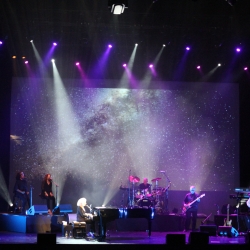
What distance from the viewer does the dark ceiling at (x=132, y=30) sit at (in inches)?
586

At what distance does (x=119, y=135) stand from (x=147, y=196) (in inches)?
104

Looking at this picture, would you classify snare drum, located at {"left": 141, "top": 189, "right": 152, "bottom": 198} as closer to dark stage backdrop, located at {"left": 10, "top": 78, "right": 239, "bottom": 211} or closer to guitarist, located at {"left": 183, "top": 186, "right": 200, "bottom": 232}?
dark stage backdrop, located at {"left": 10, "top": 78, "right": 239, "bottom": 211}

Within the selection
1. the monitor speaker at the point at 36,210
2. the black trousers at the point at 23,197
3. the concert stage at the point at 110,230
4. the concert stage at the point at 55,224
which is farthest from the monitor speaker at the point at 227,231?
the black trousers at the point at 23,197

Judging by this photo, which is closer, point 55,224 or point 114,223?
point 55,224

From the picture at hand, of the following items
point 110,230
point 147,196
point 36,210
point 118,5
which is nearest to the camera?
point 118,5

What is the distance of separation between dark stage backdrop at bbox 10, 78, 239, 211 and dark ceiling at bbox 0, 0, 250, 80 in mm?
804

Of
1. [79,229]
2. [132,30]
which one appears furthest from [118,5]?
[79,229]

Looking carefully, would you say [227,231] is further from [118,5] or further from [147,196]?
[118,5]

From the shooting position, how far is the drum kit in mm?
16538

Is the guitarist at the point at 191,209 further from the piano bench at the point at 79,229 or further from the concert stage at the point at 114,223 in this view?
the piano bench at the point at 79,229

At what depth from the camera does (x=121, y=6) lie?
11070 millimetres

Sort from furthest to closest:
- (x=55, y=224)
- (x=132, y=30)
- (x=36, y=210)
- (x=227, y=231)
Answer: (x=132, y=30)
(x=36, y=210)
(x=55, y=224)
(x=227, y=231)

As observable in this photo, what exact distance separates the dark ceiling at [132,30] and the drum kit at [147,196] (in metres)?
A: 4.09

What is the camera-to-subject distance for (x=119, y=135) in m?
18.3
